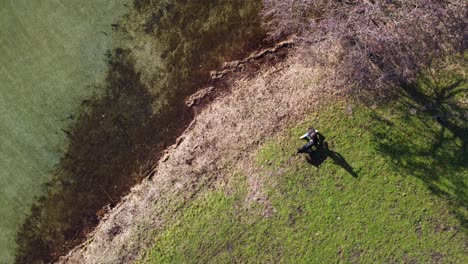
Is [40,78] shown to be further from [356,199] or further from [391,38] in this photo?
[391,38]

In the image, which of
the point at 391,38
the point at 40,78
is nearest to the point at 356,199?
the point at 391,38

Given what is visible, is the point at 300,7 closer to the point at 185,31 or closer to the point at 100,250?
the point at 185,31

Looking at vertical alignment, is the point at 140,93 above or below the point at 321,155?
above

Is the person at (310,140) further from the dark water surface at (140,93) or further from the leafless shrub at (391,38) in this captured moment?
the dark water surface at (140,93)

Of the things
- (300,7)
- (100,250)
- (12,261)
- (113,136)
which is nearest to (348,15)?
(300,7)

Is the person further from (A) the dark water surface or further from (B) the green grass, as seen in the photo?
(A) the dark water surface

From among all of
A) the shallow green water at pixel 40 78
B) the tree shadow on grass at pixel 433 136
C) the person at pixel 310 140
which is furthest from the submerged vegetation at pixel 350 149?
the shallow green water at pixel 40 78
